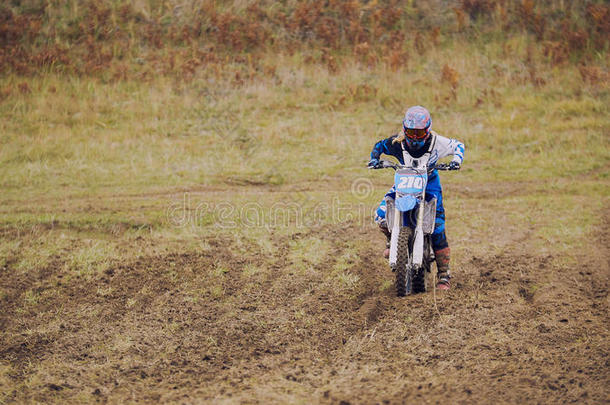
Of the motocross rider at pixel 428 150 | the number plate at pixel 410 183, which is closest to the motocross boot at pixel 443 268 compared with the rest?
the motocross rider at pixel 428 150

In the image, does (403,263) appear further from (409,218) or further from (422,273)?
(422,273)

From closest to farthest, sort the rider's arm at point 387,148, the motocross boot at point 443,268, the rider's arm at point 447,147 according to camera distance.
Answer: the rider's arm at point 447,147 < the rider's arm at point 387,148 < the motocross boot at point 443,268

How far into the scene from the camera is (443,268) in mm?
7582

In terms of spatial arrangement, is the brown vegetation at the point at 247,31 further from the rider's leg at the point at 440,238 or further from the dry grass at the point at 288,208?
the rider's leg at the point at 440,238

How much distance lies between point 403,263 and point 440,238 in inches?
32.6

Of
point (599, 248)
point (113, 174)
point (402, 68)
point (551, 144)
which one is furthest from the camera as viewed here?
point (402, 68)

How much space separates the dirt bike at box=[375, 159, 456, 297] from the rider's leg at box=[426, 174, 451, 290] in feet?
0.73

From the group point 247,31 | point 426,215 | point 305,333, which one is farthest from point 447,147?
point 247,31

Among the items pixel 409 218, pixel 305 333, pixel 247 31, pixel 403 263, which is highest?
pixel 247 31

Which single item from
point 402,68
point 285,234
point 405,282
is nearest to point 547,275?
point 405,282

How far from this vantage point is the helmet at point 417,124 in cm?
688

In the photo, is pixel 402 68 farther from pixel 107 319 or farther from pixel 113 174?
pixel 107 319

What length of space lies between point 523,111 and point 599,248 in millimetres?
6749

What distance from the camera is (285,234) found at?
33.0 ft
